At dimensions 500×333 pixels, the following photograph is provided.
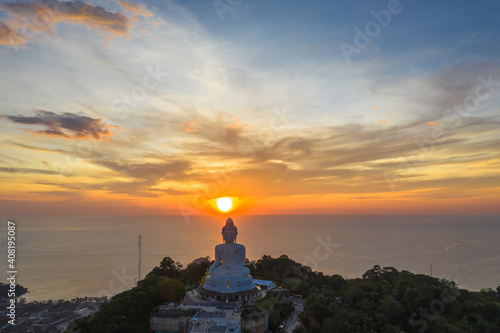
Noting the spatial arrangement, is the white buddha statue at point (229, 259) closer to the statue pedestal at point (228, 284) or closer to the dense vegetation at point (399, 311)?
the statue pedestal at point (228, 284)

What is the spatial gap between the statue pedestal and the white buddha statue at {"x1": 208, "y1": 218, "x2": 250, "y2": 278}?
38.9 inches

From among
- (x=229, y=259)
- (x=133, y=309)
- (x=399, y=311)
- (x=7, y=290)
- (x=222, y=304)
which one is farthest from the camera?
(x=7, y=290)

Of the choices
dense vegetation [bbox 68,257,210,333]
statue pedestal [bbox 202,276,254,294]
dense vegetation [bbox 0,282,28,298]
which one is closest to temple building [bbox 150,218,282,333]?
statue pedestal [bbox 202,276,254,294]

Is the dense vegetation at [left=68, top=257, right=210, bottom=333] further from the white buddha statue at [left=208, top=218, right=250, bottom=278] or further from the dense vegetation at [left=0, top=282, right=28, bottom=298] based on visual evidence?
the dense vegetation at [left=0, top=282, right=28, bottom=298]

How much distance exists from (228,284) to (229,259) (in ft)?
10.8

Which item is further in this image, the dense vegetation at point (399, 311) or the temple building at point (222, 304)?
the dense vegetation at point (399, 311)

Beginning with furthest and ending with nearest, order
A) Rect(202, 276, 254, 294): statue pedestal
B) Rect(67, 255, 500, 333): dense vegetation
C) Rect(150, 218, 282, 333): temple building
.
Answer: Rect(202, 276, 254, 294): statue pedestal → Rect(67, 255, 500, 333): dense vegetation → Rect(150, 218, 282, 333): temple building

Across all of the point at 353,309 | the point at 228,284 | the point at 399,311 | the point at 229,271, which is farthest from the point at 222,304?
the point at 399,311

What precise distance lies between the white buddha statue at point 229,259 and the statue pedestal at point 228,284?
3.24 ft

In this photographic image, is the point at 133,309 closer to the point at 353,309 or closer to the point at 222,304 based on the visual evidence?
the point at 222,304

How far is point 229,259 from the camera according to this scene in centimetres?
3097

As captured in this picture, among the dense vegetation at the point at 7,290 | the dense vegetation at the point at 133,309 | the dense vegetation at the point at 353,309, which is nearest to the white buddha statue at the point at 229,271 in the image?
the dense vegetation at the point at 353,309

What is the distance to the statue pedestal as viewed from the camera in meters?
27.9

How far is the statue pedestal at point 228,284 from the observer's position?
27.9 metres
